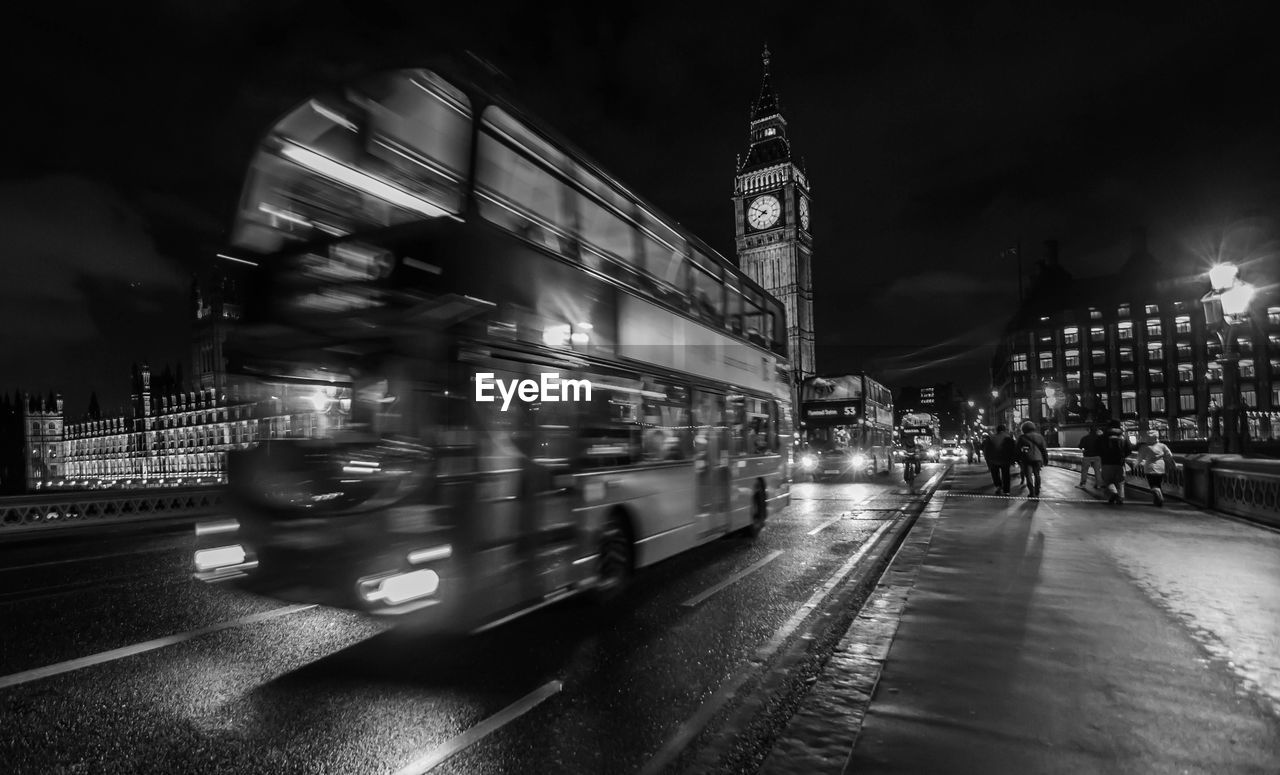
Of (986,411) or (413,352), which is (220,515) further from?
(986,411)

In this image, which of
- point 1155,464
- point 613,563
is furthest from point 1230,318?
point 613,563

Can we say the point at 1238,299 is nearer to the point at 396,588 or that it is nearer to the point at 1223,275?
the point at 1223,275

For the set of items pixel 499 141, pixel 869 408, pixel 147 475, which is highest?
pixel 499 141

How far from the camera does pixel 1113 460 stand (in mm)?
15219

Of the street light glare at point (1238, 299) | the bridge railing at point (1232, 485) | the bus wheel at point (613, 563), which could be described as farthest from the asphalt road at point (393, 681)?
the street light glare at point (1238, 299)

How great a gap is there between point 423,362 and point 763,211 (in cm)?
12895

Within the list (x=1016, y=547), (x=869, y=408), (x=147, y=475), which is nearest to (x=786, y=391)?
(x=1016, y=547)

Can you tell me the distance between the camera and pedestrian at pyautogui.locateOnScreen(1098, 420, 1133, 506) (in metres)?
15.0

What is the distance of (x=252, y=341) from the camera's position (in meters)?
5.62

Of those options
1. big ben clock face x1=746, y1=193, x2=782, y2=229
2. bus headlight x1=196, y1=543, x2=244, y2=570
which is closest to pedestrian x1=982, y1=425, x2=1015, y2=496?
bus headlight x1=196, y1=543, x2=244, y2=570

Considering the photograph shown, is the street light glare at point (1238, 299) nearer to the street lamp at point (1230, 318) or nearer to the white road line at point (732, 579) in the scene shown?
the street lamp at point (1230, 318)

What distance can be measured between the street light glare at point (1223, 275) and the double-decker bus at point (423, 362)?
11.1 metres

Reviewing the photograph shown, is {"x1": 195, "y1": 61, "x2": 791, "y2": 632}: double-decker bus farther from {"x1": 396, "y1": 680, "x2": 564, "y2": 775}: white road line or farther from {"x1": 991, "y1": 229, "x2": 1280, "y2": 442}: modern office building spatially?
{"x1": 991, "y1": 229, "x2": 1280, "y2": 442}: modern office building

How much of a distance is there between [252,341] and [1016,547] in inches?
A: 363
